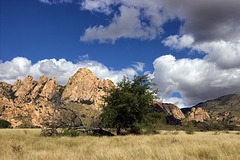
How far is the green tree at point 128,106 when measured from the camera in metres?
18.0

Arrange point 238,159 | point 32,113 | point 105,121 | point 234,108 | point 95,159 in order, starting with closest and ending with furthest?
point 238,159 < point 95,159 < point 105,121 < point 32,113 < point 234,108

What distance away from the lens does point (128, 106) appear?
59.2 feet

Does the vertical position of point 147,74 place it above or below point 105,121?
above

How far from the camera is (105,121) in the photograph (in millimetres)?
17688

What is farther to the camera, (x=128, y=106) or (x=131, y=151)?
(x=128, y=106)

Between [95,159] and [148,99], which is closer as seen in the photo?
[95,159]

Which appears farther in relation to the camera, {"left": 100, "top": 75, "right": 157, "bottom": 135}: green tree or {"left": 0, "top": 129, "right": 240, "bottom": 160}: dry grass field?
{"left": 100, "top": 75, "right": 157, "bottom": 135}: green tree

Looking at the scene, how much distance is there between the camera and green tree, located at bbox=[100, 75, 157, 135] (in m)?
18.0

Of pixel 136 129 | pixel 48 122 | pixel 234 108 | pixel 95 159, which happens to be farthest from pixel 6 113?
pixel 234 108

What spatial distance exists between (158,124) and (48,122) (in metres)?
12.7

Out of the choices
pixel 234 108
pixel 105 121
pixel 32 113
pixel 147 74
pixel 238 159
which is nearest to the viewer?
pixel 238 159

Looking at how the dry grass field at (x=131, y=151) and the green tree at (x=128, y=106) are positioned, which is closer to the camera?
the dry grass field at (x=131, y=151)

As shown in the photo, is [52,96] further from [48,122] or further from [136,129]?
[136,129]

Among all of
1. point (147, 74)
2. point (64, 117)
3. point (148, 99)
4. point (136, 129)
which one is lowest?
point (136, 129)
